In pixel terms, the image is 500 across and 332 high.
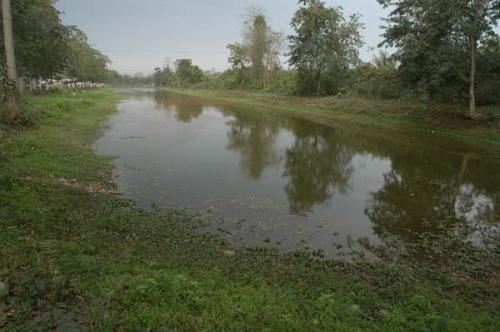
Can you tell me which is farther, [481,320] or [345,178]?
[345,178]

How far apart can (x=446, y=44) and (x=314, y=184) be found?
12526 millimetres

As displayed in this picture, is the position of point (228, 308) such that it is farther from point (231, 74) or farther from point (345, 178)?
point (231, 74)

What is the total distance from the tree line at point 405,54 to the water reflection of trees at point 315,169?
6302 millimetres

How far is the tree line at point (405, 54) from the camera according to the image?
16.1m

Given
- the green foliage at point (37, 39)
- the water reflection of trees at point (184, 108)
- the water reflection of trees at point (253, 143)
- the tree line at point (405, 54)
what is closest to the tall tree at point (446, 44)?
the tree line at point (405, 54)

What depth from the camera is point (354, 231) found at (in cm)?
650

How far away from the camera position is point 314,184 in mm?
9398

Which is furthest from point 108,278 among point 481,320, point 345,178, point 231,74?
point 231,74

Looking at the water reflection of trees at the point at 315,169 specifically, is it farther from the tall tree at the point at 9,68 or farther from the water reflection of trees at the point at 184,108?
the water reflection of trees at the point at 184,108

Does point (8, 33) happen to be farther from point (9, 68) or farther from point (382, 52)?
point (382, 52)

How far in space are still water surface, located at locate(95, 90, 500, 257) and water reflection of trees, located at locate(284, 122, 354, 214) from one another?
0.11ft

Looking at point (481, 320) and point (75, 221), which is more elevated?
point (75, 221)

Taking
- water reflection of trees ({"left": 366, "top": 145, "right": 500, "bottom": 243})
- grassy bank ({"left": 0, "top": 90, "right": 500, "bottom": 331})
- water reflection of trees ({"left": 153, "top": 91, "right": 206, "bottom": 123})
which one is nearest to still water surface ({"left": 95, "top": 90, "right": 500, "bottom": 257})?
water reflection of trees ({"left": 366, "top": 145, "right": 500, "bottom": 243})

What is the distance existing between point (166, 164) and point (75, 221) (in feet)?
17.2
